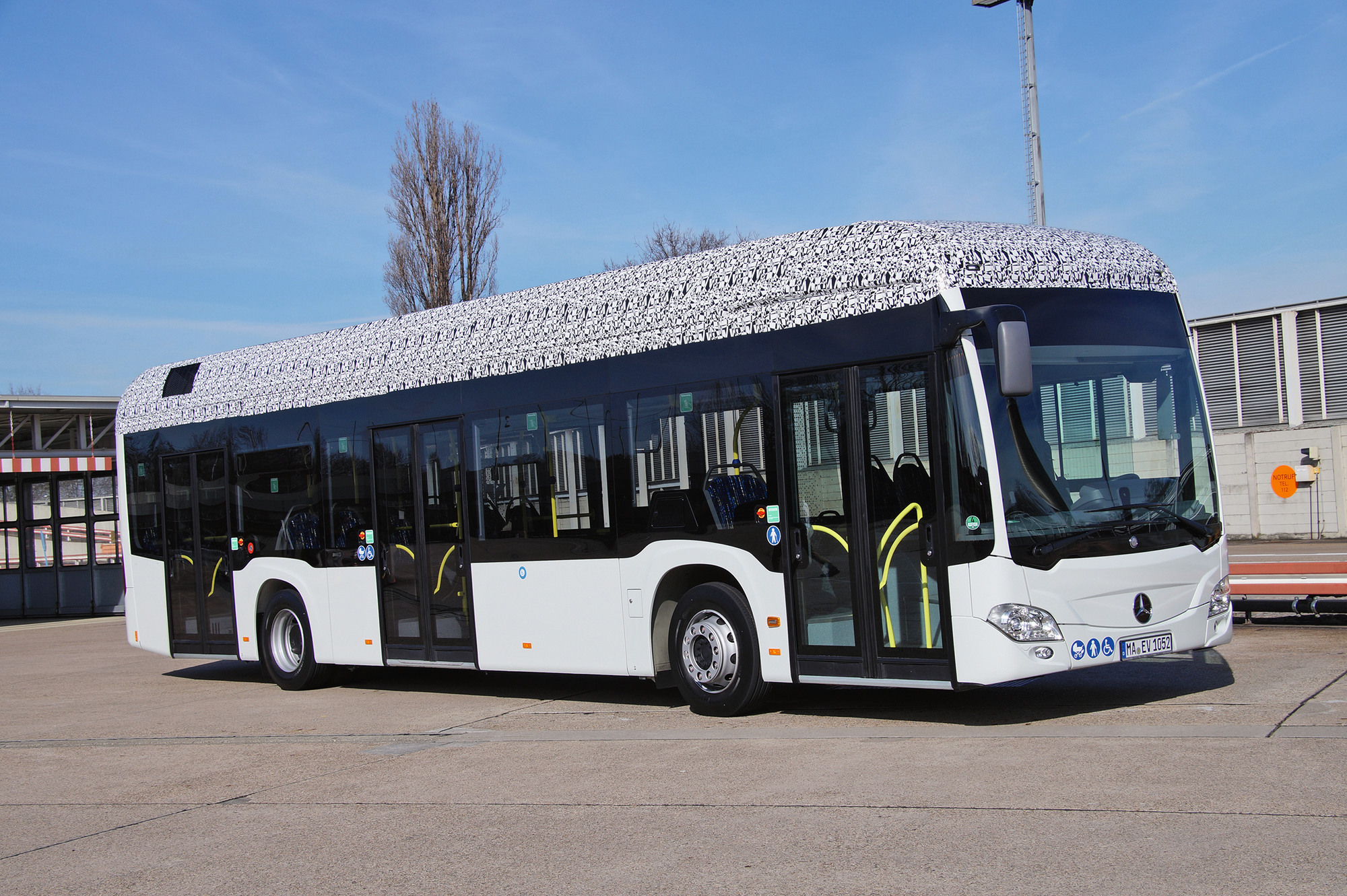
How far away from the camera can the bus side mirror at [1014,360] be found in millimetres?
7570

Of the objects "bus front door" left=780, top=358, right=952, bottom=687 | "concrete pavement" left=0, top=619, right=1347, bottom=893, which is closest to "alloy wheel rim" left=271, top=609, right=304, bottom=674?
"concrete pavement" left=0, top=619, right=1347, bottom=893

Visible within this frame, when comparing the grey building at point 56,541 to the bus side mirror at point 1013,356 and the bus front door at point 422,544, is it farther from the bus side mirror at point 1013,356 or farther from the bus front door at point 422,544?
the bus side mirror at point 1013,356

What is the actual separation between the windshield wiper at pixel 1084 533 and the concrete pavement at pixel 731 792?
45.1 inches

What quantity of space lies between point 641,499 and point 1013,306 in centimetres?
331

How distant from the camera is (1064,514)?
26.3ft

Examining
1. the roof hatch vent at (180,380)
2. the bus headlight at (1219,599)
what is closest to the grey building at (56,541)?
the roof hatch vent at (180,380)

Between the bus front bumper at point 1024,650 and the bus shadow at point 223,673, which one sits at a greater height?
the bus front bumper at point 1024,650

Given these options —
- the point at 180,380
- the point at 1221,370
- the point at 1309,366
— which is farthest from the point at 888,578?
the point at 1221,370

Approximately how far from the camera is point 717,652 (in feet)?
30.7

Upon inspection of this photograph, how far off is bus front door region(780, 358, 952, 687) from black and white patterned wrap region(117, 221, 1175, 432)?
587 mm

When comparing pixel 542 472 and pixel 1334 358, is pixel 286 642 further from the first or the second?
pixel 1334 358

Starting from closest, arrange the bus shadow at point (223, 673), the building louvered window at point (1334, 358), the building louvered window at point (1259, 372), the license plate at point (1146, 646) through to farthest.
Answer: the license plate at point (1146, 646) → the bus shadow at point (223, 673) → the building louvered window at point (1334, 358) → the building louvered window at point (1259, 372)

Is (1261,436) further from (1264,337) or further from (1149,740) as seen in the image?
(1149,740)

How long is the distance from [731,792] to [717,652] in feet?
7.90
